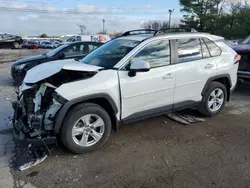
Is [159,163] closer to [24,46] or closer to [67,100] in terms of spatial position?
[67,100]

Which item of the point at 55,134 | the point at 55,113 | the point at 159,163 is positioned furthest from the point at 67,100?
the point at 159,163

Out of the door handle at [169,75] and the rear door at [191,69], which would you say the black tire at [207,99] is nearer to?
the rear door at [191,69]

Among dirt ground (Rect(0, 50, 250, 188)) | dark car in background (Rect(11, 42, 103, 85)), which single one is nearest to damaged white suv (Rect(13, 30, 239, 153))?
dirt ground (Rect(0, 50, 250, 188))

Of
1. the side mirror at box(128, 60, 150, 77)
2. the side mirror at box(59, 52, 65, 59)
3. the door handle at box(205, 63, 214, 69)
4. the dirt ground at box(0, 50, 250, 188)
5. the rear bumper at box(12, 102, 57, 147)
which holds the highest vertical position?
the side mirror at box(128, 60, 150, 77)

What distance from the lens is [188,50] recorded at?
4.75m

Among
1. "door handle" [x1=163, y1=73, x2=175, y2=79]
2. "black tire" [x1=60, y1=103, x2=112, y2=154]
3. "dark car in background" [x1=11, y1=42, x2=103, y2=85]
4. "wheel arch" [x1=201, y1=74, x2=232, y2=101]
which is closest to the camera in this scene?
"black tire" [x1=60, y1=103, x2=112, y2=154]

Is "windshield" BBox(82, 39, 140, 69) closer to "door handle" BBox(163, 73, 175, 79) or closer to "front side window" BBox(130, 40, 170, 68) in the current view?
"front side window" BBox(130, 40, 170, 68)

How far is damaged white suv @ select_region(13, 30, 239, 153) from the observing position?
3.61 metres

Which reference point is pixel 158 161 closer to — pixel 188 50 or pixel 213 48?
pixel 188 50

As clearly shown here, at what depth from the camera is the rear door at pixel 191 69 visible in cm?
Answer: 459

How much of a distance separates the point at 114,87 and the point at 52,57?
5.45 meters

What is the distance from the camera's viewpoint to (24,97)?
3.99m

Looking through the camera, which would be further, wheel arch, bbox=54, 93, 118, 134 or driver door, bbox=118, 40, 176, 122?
driver door, bbox=118, 40, 176, 122

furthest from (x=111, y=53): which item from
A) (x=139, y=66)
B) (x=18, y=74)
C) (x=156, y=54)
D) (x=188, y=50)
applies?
(x=18, y=74)
